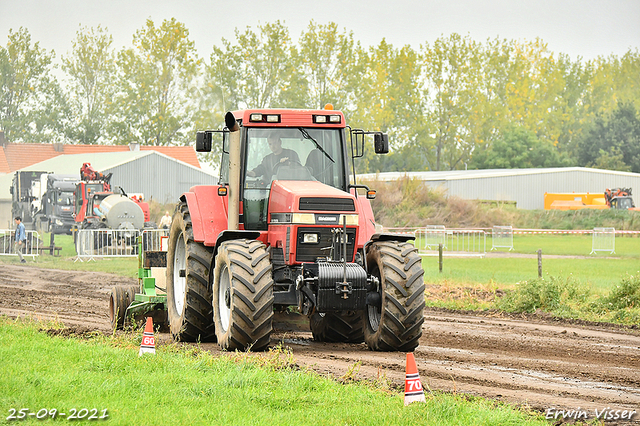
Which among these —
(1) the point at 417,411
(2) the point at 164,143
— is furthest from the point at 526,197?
(1) the point at 417,411

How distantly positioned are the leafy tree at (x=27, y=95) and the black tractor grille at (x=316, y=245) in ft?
192

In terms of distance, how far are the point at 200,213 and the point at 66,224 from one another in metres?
30.9

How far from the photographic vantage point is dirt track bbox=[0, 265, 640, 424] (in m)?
7.61

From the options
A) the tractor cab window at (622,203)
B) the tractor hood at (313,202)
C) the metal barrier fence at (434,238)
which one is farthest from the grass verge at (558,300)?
the tractor cab window at (622,203)

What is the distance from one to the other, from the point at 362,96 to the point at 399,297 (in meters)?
46.3

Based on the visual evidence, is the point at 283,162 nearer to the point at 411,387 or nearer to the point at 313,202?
the point at 313,202

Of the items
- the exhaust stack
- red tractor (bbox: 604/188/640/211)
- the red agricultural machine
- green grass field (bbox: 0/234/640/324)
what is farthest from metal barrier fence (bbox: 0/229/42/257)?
red tractor (bbox: 604/188/640/211)

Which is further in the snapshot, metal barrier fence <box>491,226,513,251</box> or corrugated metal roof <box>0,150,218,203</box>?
corrugated metal roof <box>0,150,218,203</box>

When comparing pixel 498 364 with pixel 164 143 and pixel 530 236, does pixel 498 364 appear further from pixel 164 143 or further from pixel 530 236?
pixel 164 143

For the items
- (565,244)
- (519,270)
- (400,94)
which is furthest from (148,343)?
(400,94)

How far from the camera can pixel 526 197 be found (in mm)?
55750

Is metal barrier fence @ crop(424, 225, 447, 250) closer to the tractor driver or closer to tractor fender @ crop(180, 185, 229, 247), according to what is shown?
Answer: tractor fender @ crop(180, 185, 229, 247)

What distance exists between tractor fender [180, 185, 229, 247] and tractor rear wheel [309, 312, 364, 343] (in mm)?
Result: 1814

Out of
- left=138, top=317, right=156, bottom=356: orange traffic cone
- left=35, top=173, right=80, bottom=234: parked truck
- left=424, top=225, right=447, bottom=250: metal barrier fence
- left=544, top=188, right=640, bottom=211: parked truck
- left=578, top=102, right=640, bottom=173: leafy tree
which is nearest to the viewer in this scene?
left=138, top=317, right=156, bottom=356: orange traffic cone
